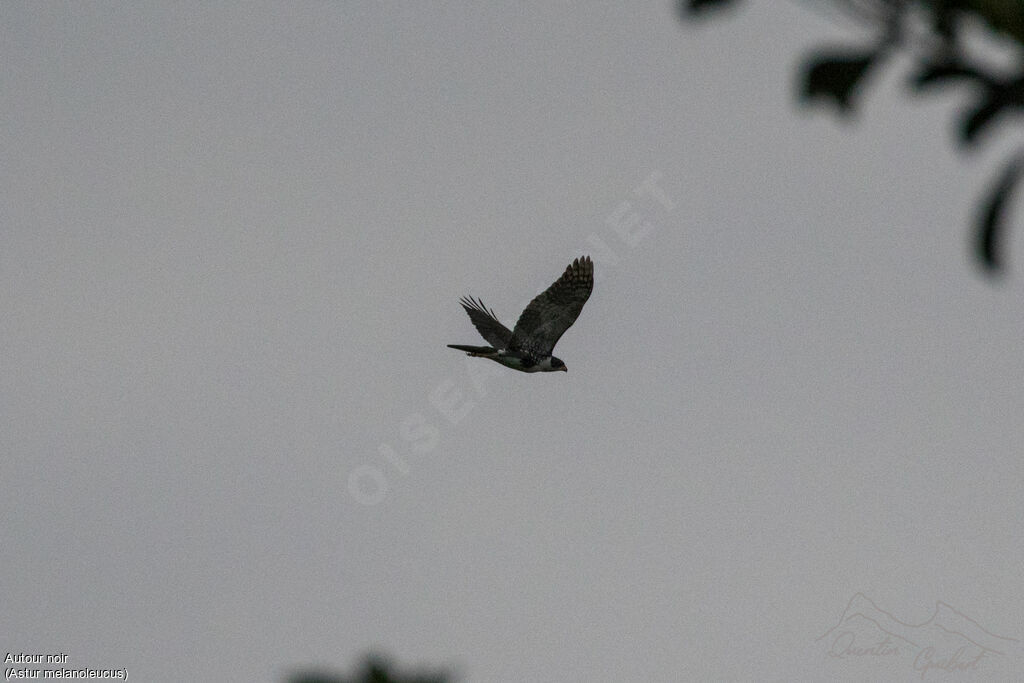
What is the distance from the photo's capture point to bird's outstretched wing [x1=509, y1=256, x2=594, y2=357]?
21547 millimetres

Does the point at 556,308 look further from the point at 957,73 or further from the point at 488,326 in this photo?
the point at 957,73

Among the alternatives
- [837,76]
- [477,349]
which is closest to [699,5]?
[837,76]

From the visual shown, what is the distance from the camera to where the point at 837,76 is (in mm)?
2785

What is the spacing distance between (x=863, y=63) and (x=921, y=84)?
155 mm

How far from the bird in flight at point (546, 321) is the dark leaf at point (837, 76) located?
1862 centimetres

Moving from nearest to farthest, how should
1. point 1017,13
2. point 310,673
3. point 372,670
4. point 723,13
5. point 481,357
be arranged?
point 1017,13
point 723,13
point 310,673
point 372,670
point 481,357

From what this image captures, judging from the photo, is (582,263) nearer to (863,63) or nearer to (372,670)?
(372,670)

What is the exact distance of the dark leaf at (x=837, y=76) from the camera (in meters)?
2.72

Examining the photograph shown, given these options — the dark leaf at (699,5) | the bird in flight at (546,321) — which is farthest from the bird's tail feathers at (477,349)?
the dark leaf at (699,5)

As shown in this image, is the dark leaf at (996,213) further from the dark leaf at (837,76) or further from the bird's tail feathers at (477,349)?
the bird's tail feathers at (477,349)

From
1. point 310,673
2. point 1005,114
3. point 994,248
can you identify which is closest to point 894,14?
point 1005,114

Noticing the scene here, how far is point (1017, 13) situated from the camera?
2637 mm

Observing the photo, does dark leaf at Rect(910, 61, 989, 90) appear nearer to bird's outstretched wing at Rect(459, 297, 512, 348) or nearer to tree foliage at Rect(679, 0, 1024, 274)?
tree foliage at Rect(679, 0, 1024, 274)

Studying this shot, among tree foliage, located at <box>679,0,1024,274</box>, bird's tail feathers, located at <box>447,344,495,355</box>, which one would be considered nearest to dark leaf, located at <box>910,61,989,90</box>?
tree foliage, located at <box>679,0,1024,274</box>
